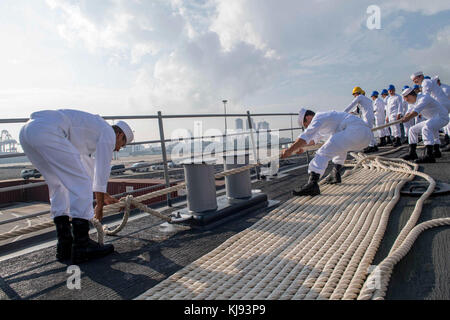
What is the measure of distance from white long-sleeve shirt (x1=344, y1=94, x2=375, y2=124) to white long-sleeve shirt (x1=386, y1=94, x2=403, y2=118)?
1.33m

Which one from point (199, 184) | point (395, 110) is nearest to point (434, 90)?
point (395, 110)

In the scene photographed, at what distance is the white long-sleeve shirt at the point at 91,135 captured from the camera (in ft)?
6.29

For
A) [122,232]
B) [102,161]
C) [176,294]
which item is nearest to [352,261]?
[176,294]

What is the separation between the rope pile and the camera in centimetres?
133

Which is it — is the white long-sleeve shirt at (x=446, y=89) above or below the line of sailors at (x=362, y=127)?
above

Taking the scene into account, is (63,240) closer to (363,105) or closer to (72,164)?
(72,164)

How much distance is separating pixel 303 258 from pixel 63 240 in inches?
58.7

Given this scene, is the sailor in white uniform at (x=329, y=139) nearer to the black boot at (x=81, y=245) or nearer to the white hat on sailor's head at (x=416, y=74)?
the black boot at (x=81, y=245)

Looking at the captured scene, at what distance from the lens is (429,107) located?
5.06 metres

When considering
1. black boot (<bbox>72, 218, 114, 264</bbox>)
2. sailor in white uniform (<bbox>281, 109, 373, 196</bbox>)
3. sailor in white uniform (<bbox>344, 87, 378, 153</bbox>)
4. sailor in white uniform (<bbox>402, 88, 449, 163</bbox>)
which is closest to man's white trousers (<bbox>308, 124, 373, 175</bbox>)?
sailor in white uniform (<bbox>281, 109, 373, 196</bbox>)

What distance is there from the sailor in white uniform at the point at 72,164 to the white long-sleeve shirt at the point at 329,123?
84.8 inches

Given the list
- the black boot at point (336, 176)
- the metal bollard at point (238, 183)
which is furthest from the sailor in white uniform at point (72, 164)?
the black boot at point (336, 176)

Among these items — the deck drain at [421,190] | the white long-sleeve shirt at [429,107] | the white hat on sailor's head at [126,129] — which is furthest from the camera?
the white long-sleeve shirt at [429,107]
